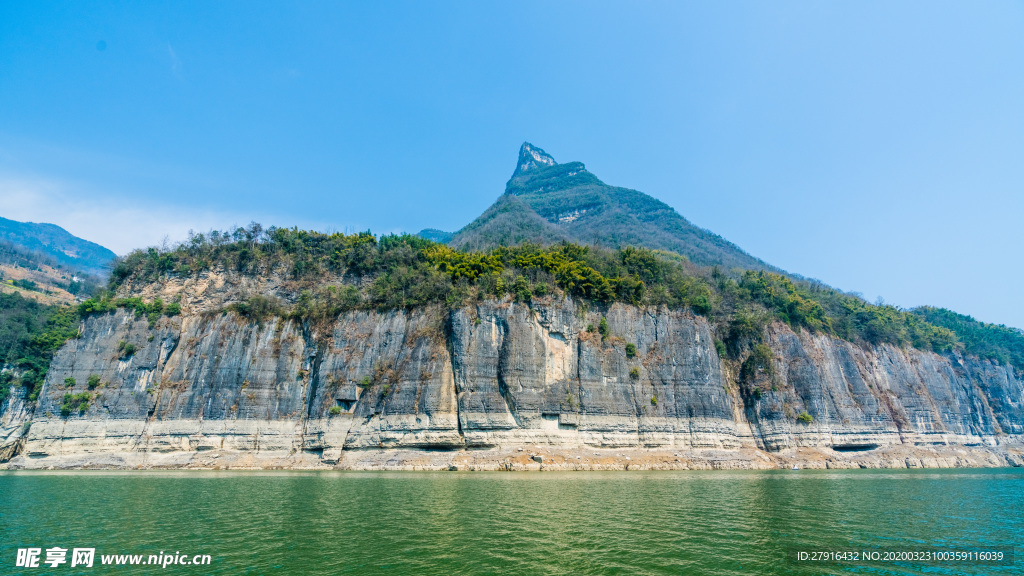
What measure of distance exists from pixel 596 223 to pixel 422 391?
344ft

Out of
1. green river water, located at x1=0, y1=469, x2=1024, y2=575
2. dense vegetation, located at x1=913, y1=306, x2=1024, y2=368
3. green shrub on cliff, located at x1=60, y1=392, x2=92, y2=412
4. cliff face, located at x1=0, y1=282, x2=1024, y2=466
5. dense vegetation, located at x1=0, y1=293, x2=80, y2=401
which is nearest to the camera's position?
green river water, located at x1=0, y1=469, x2=1024, y2=575

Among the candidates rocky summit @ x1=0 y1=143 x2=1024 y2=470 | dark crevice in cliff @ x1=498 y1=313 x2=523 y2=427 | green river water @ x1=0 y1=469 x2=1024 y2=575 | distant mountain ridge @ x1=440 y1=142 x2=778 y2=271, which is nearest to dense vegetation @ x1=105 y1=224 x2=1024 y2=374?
rocky summit @ x1=0 y1=143 x2=1024 y2=470

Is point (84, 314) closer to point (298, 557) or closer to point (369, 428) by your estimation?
point (369, 428)

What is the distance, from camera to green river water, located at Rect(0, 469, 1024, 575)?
44.2 ft

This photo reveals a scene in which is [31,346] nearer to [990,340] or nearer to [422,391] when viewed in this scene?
[422,391]

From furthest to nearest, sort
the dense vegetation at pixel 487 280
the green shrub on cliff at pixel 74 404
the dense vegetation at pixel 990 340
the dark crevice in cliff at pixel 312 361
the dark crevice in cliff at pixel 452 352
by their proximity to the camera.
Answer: the dense vegetation at pixel 990 340 < the dense vegetation at pixel 487 280 < the dark crevice in cliff at pixel 312 361 < the green shrub on cliff at pixel 74 404 < the dark crevice in cliff at pixel 452 352

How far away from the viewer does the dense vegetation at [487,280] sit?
54.9m

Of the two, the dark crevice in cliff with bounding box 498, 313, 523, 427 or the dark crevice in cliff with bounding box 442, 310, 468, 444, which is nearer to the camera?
the dark crevice in cliff with bounding box 442, 310, 468, 444

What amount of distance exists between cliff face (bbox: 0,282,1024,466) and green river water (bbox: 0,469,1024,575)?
16730mm

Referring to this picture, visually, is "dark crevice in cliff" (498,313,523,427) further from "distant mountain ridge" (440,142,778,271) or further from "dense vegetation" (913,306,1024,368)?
"dense vegetation" (913,306,1024,368)

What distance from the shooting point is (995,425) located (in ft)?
228

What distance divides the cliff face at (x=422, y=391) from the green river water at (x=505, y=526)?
54.9 ft

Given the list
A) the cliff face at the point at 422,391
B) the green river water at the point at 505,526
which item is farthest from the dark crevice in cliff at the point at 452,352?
the green river water at the point at 505,526

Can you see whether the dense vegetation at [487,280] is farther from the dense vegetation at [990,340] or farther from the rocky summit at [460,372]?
the dense vegetation at [990,340]
